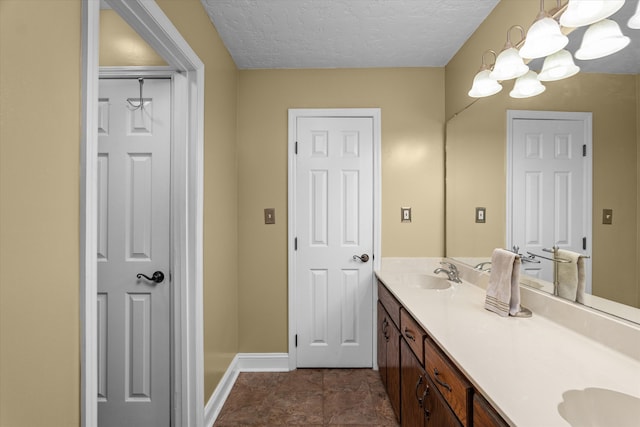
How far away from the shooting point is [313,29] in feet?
6.86

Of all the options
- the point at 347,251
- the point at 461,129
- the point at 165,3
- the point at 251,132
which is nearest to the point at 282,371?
the point at 347,251

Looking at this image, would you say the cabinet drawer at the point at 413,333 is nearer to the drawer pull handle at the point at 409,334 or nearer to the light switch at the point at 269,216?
the drawer pull handle at the point at 409,334

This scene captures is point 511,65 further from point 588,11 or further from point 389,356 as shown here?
point 389,356

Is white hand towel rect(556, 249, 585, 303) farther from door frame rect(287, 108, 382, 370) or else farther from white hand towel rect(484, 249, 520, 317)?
door frame rect(287, 108, 382, 370)

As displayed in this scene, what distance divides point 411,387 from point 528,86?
1686 millimetres

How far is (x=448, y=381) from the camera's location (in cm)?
114

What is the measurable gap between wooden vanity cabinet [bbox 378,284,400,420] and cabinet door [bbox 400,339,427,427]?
104 mm

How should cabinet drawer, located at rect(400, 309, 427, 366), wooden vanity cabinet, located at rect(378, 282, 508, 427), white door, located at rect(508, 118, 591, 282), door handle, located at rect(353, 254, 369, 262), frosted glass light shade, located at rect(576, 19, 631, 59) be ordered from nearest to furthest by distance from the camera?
wooden vanity cabinet, located at rect(378, 282, 508, 427) < frosted glass light shade, located at rect(576, 19, 631, 59) < white door, located at rect(508, 118, 591, 282) < cabinet drawer, located at rect(400, 309, 427, 366) < door handle, located at rect(353, 254, 369, 262)

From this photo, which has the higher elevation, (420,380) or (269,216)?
(269,216)

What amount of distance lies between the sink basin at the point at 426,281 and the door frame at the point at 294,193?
0.34 m

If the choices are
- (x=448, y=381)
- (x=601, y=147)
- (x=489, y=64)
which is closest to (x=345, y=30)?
(x=489, y=64)

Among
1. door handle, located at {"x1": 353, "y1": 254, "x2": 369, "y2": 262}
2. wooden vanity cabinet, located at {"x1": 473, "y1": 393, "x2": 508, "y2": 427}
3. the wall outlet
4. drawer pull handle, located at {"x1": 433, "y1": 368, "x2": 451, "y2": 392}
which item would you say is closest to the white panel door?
door handle, located at {"x1": 353, "y1": 254, "x2": 369, "y2": 262}

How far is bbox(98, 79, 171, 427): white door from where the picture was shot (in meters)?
1.80

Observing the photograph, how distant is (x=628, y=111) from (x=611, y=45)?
0.84ft
